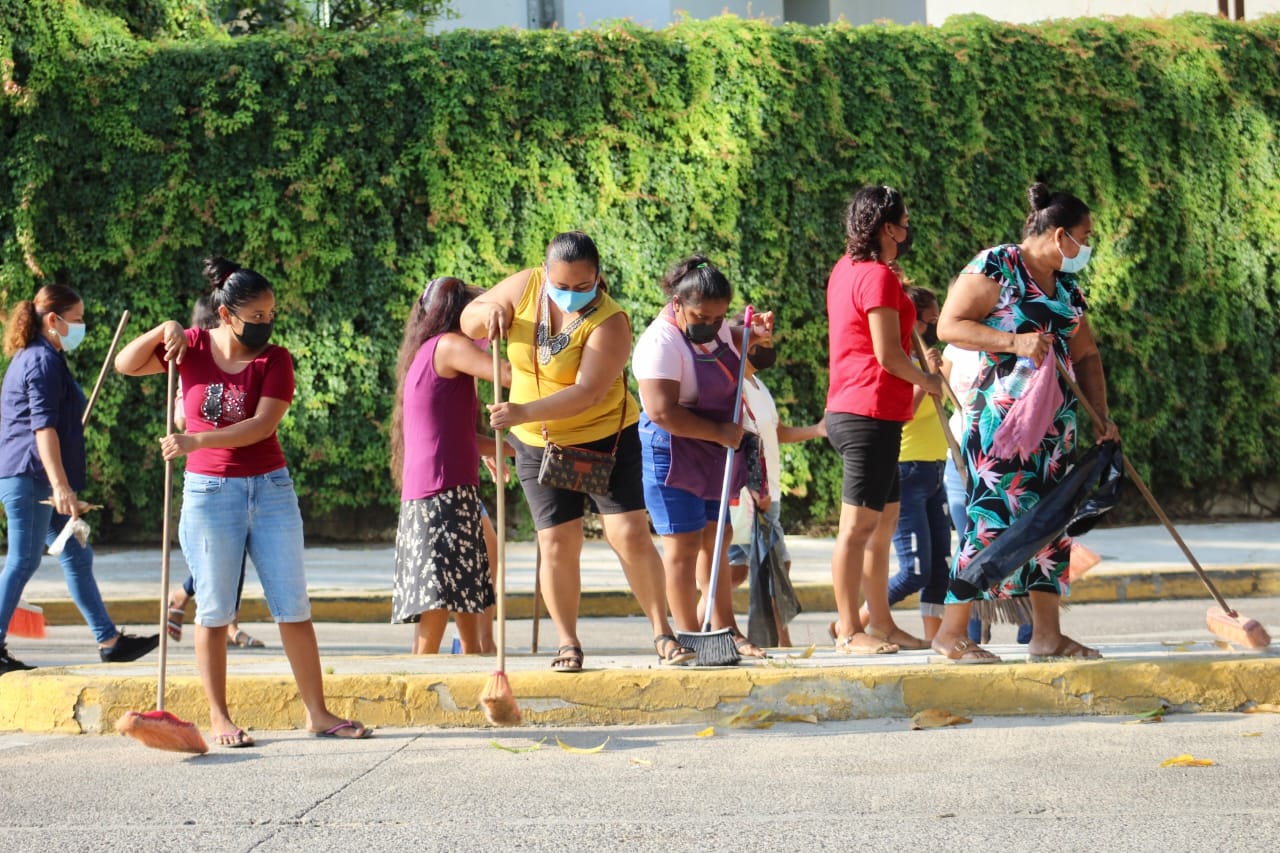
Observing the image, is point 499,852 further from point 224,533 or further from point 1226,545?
point 1226,545

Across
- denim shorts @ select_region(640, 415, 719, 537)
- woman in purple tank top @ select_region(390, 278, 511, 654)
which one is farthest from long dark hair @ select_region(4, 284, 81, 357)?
denim shorts @ select_region(640, 415, 719, 537)

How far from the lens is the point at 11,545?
755 cm

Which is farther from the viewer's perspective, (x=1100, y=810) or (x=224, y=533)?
(x=224, y=533)

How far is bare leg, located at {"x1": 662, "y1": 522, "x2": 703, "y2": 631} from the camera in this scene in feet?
20.9

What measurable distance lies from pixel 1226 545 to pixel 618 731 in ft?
28.9

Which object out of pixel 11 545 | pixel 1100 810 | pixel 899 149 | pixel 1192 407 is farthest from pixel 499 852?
pixel 1192 407

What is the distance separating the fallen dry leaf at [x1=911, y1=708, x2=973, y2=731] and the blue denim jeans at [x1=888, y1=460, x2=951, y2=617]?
1.95m

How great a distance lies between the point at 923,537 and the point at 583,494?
2230 millimetres

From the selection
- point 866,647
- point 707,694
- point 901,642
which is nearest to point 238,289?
point 707,694

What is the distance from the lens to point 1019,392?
602cm

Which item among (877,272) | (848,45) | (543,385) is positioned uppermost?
(848,45)

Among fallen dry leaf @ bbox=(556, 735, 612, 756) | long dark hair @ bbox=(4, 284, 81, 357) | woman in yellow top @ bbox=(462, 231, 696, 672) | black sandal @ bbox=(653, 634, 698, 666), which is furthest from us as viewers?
long dark hair @ bbox=(4, 284, 81, 357)

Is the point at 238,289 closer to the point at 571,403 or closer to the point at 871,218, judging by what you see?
the point at 571,403

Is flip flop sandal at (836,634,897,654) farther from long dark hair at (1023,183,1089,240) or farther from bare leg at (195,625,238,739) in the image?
bare leg at (195,625,238,739)
